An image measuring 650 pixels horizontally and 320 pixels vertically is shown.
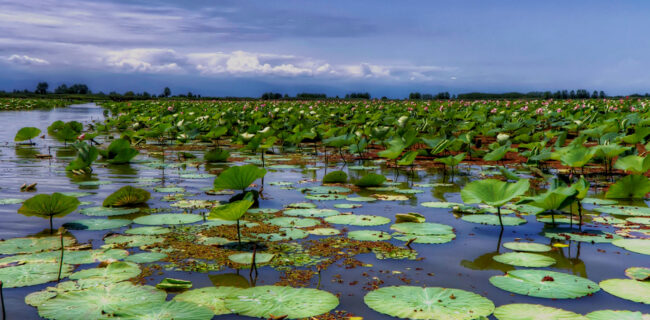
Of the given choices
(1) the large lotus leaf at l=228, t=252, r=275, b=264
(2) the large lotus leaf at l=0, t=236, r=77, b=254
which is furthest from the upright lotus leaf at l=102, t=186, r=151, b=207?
(1) the large lotus leaf at l=228, t=252, r=275, b=264

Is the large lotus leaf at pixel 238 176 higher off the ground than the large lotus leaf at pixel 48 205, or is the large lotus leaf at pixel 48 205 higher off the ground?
the large lotus leaf at pixel 238 176

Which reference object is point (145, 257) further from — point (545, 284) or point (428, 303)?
point (545, 284)

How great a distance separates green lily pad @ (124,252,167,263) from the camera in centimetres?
289

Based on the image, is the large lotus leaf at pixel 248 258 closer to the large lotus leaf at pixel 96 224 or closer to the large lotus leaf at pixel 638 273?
the large lotus leaf at pixel 96 224

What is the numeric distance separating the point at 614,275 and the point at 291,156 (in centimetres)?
677

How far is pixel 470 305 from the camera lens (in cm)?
226

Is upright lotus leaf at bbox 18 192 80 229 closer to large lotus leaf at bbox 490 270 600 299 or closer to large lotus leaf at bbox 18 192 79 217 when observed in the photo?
large lotus leaf at bbox 18 192 79 217

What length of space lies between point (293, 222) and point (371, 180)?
195 centimetres

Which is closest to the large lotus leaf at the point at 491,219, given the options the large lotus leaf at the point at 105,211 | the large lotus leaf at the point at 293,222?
the large lotus leaf at the point at 293,222

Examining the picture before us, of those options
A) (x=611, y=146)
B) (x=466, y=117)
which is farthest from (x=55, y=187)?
(x=466, y=117)

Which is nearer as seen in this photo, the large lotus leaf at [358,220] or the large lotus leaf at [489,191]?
the large lotus leaf at [489,191]

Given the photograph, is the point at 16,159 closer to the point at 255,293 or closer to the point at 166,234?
the point at 166,234

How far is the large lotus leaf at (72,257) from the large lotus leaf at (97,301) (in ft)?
1.78

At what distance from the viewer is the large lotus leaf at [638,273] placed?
265 centimetres
